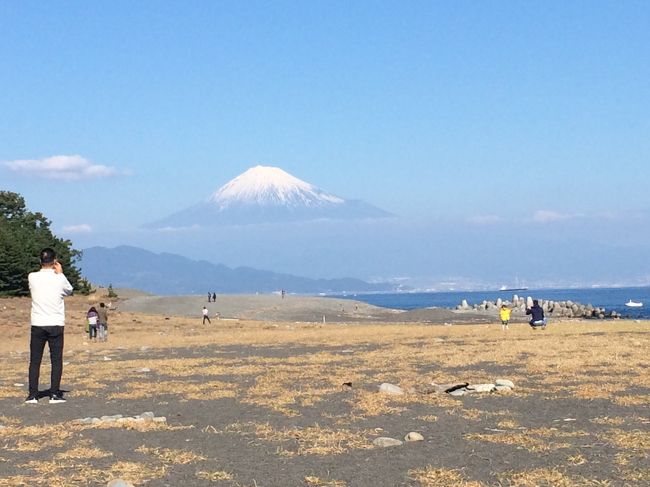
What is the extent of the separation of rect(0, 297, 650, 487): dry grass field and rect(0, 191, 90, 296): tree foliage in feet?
164

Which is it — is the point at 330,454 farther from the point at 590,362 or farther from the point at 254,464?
the point at 590,362

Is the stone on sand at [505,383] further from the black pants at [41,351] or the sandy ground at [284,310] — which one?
the sandy ground at [284,310]

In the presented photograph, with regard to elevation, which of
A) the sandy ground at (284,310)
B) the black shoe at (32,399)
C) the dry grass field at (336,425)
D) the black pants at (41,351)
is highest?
the black pants at (41,351)

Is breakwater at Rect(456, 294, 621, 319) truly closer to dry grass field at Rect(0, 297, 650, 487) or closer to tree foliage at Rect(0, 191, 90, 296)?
tree foliage at Rect(0, 191, 90, 296)

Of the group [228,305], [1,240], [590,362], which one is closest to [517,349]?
[590,362]

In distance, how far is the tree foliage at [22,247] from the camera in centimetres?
6731

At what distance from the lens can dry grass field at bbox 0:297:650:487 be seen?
25.2 feet

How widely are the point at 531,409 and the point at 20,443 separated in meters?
7.20

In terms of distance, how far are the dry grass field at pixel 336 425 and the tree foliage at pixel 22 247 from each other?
49.8m

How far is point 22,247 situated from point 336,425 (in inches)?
2553

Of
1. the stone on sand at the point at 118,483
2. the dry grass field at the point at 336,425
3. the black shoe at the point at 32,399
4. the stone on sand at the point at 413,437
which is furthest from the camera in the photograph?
the black shoe at the point at 32,399

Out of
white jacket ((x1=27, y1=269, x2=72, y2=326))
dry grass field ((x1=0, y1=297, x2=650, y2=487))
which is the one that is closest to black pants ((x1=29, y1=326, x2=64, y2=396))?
white jacket ((x1=27, y1=269, x2=72, y2=326))

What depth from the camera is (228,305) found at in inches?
3425

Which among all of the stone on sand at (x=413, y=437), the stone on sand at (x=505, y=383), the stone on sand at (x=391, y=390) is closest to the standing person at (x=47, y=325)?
the stone on sand at (x=391, y=390)
